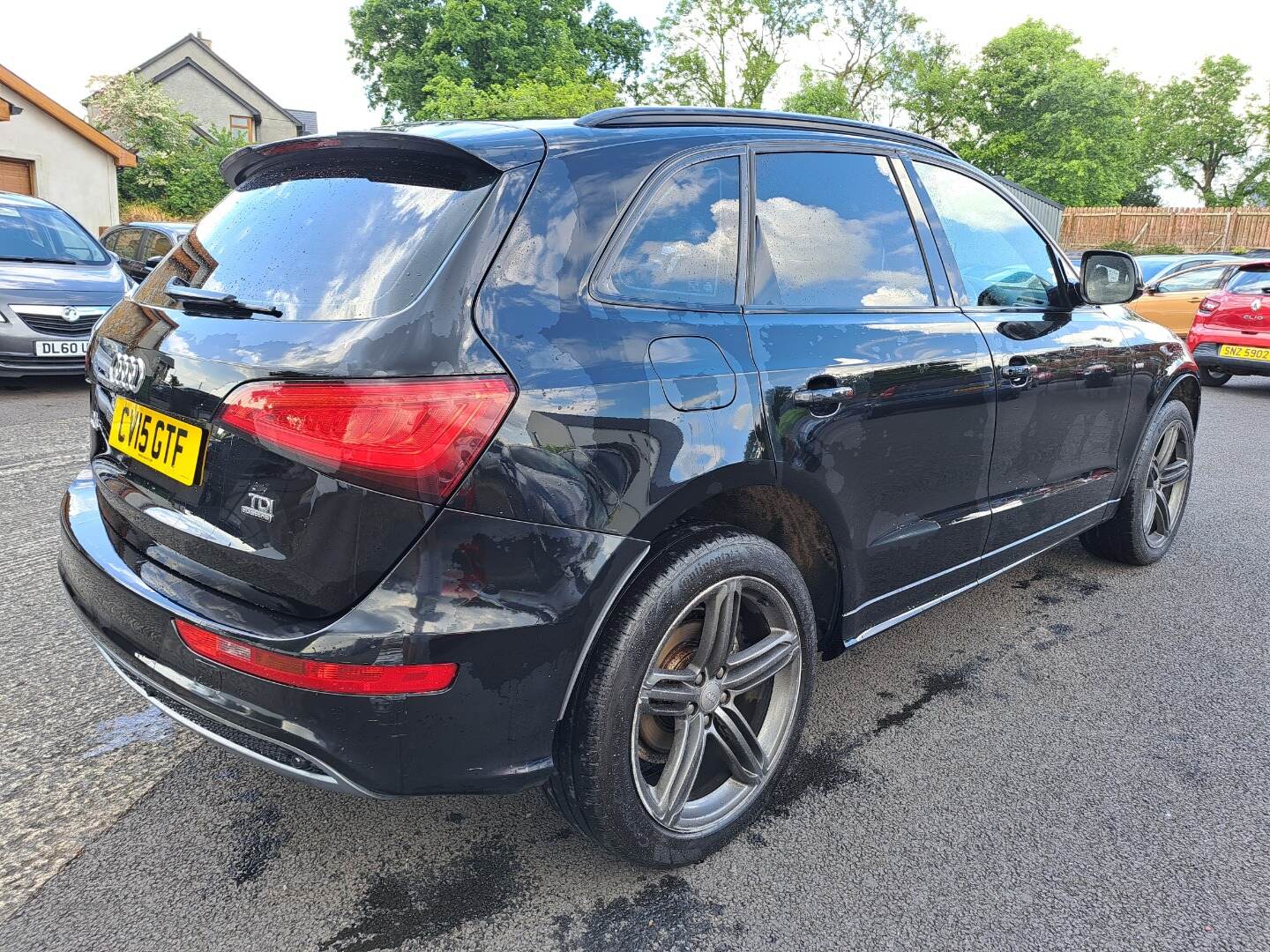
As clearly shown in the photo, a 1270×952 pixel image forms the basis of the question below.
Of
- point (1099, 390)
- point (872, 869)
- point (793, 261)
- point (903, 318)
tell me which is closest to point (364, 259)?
point (793, 261)

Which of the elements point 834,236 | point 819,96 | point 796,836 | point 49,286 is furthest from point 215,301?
point 819,96

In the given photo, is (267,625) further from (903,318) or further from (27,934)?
(903,318)

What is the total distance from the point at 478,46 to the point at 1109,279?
41467 mm

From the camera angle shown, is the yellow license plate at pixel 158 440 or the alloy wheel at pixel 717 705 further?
the alloy wheel at pixel 717 705

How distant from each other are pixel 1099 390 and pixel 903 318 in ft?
4.37

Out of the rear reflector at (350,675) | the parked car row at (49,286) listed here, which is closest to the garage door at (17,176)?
the parked car row at (49,286)

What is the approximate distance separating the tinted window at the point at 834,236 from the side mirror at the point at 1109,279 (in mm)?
1034

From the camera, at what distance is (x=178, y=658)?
→ 1.76m

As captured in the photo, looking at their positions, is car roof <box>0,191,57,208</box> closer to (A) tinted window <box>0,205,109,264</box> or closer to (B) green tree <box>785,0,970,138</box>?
(A) tinted window <box>0,205,109,264</box>

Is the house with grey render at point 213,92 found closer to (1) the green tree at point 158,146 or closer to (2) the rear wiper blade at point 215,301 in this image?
(1) the green tree at point 158,146

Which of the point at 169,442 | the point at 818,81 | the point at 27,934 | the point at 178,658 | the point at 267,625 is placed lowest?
the point at 27,934

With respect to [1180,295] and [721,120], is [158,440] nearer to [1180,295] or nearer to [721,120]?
[721,120]

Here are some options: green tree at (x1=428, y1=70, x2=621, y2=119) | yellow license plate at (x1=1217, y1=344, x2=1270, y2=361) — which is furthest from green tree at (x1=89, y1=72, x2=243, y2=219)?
yellow license plate at (x1=1217, y1=344, x2=1270, y2=361)

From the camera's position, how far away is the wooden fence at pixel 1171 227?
1248 inches
